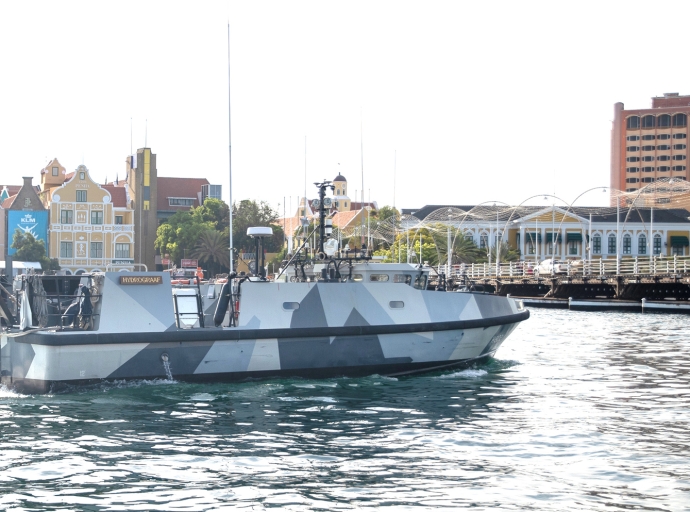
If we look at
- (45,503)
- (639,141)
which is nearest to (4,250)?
(45,503)

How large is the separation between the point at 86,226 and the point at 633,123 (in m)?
99.6

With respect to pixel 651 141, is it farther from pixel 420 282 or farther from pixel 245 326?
pixel 245 326

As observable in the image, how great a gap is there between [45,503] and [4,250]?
83.3 m

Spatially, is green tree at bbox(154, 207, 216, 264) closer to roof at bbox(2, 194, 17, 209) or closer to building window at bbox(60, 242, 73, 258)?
building window at bbox(60, 242, 73, 258)

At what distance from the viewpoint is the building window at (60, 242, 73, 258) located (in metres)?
84.5

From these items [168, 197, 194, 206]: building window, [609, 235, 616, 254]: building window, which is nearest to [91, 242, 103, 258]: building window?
[168, 197, 194, 206]: building window

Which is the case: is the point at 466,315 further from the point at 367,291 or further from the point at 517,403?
the point at 517,403

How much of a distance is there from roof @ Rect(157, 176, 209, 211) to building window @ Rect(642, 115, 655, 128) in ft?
252

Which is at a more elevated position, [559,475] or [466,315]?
[466,315]

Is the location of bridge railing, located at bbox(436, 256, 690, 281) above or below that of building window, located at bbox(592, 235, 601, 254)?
below

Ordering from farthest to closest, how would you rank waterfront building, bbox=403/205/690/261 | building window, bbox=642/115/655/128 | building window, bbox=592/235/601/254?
building window, bbox=642/115/655/128 < building window, bbox=592/235/601/254 < waterfront building, bbox=403/205/690/261

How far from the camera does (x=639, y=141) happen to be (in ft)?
497

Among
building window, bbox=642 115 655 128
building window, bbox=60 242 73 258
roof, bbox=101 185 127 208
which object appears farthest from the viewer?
building window, bbox=642 115 655 128

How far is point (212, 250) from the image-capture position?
8456 cm
